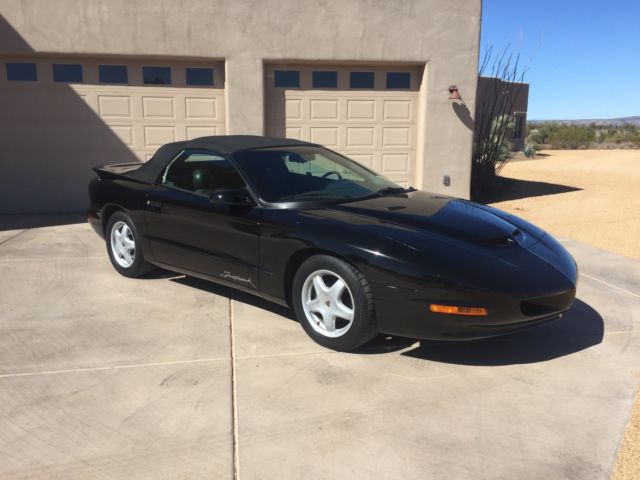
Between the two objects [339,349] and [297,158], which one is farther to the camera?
[297,158]

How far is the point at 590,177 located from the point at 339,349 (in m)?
13.6

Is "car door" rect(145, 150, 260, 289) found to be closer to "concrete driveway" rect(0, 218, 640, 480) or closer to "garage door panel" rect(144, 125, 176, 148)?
"concrete driveway" rect(0, 218, 640, 480)

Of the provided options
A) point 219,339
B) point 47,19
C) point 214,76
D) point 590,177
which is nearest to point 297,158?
point 219,339

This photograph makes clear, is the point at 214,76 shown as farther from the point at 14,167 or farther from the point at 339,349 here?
the point at 339,349

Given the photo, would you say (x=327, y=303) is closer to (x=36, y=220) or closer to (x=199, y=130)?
(x=199, y=130)

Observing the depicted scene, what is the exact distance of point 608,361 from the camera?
12.7 ft

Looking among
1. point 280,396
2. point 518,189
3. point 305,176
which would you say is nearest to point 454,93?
point 518,189

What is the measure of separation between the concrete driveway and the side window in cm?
99

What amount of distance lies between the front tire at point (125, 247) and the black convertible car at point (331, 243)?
0.05 feet

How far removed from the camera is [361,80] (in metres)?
10.0

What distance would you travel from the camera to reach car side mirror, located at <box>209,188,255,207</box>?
4.23m

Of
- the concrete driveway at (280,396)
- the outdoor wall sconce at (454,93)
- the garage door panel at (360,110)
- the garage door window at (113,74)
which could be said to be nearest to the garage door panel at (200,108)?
the garage door window at (113,74)

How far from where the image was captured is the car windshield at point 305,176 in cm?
447

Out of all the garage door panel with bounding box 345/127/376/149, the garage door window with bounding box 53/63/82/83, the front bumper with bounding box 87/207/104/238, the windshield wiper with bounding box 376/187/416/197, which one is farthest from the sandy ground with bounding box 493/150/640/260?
the garage door window with bounding box 53/63/82/83
